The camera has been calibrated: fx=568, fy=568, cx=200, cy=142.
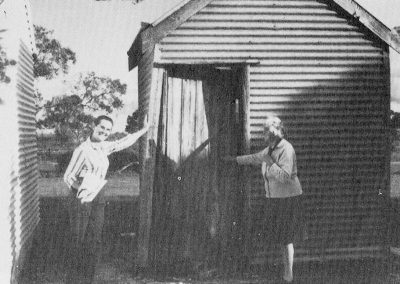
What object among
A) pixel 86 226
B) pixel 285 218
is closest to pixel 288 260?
pixel 285 218

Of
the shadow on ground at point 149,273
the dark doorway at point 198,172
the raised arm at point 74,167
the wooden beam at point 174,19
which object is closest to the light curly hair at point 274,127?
the dark doorway at point 198,172

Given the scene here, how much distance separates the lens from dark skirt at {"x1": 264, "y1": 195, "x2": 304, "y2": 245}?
7371mm

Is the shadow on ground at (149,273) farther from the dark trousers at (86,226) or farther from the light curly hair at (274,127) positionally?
the light curly hair at (274,127)

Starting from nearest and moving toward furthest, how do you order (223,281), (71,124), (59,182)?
(223,281) → (59,182) → (71,124)

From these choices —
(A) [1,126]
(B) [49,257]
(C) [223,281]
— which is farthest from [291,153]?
(B) [49,257]

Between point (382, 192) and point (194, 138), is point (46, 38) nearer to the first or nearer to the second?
point (194, 138)

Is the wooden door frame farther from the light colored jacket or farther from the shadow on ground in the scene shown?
the light colored jacket

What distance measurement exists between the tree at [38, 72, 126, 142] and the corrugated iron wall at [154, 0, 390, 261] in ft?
57.4

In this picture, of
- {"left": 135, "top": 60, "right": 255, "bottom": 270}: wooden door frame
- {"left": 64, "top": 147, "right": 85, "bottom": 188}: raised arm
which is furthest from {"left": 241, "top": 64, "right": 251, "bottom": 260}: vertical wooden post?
{"left": 64, "top": 147, "right": 85, "bottom": 188}: raised arm

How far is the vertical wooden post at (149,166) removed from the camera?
8.55 meters

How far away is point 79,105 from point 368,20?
19880 mm

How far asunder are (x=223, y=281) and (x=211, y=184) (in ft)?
5.62

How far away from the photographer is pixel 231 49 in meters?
8.99

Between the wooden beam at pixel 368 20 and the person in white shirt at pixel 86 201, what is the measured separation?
442cm
